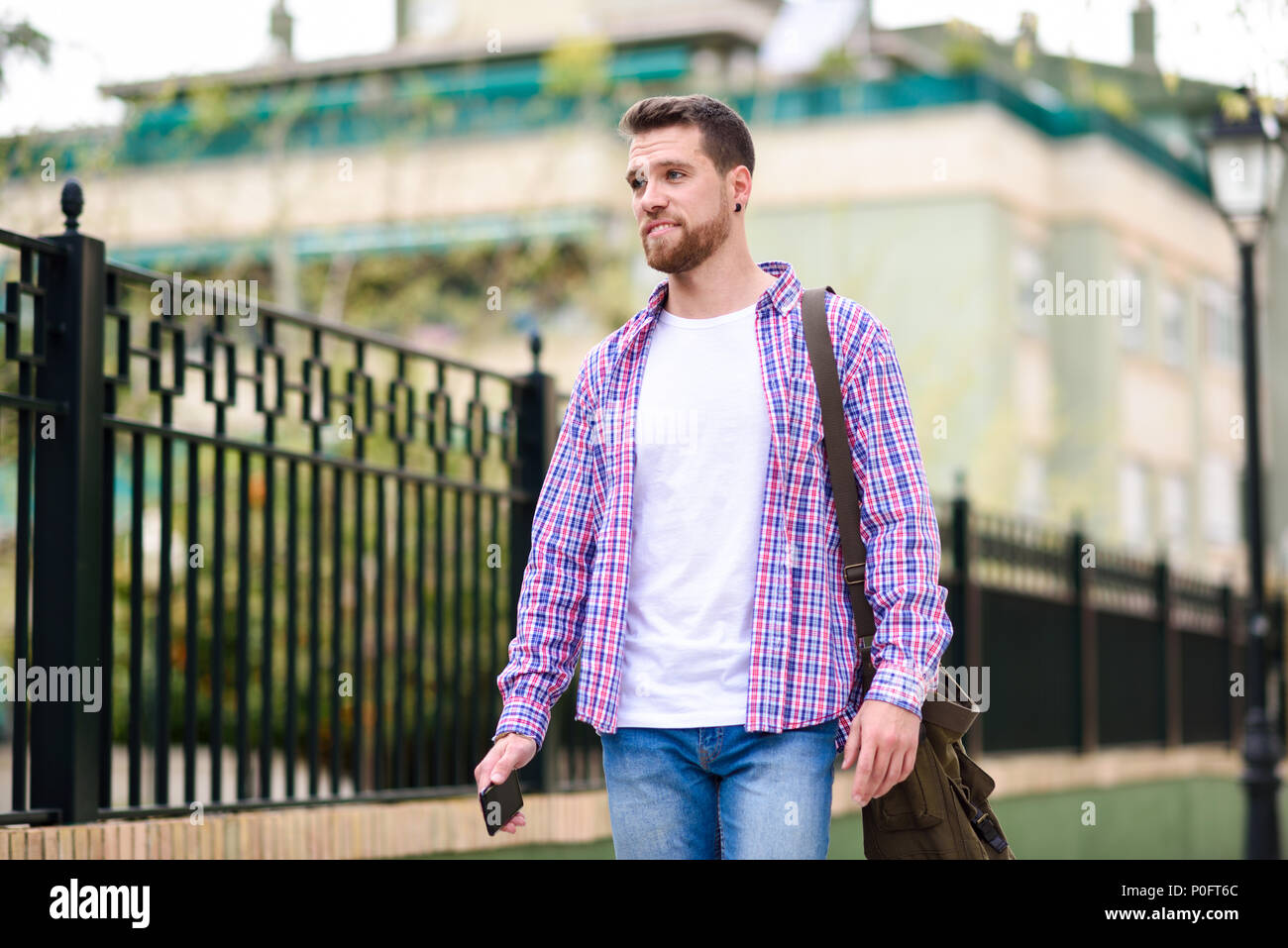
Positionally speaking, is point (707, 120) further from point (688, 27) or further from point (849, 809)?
point (688, 27)

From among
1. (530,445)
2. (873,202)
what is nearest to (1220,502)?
(873,202)

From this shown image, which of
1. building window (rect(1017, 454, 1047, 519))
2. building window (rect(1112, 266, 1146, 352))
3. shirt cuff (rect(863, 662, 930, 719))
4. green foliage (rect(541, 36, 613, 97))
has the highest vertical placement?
green foliage (rect(541, 36, 613, 97))

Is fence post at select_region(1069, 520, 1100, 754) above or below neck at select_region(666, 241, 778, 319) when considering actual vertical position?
below

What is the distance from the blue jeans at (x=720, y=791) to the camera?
3.19m

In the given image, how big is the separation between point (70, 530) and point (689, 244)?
239 cm

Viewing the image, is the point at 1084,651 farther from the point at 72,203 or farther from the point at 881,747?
the point at 881,747

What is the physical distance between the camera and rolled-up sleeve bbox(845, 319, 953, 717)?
314cm

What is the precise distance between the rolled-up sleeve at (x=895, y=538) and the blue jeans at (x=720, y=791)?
21 cm

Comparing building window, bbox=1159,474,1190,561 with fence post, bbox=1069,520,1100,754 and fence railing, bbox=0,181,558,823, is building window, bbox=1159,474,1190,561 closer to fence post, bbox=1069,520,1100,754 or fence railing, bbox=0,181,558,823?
fence post, bbox=1069,520,1100,754

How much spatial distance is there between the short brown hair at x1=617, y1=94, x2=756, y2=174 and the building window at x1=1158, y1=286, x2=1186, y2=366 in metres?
29.8

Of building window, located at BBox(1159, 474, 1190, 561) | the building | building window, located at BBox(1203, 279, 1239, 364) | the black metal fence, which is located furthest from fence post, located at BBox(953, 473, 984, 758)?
building window, located at BBox(1203, 279, 1239, 364)
